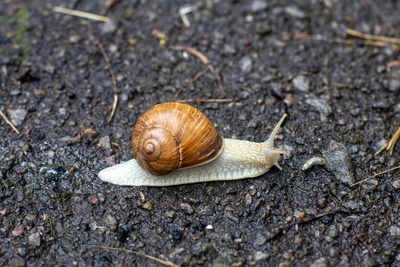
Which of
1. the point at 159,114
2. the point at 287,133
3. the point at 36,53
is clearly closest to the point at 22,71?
the point at 36,53

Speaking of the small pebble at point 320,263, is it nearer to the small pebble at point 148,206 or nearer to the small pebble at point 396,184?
the small pebble at point 396,184

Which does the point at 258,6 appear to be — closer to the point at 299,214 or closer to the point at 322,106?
the point at 322,106

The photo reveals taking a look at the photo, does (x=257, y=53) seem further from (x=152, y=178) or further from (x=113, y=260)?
(x=113, y=260)

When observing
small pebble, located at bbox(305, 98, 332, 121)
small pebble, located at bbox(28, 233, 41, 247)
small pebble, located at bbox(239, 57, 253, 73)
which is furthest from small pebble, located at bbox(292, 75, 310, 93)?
small pebble, located at bbox(28, 233, 41, 247)

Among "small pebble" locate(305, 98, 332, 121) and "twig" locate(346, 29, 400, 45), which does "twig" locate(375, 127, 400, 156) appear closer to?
"small pebble" locate(305, 98, 332, 121)

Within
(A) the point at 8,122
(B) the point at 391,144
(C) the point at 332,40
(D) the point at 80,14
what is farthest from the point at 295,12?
(A) the point at 8,122

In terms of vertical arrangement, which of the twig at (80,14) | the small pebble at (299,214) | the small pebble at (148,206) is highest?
the twig at (80,14)

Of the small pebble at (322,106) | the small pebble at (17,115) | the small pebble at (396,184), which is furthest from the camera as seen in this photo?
the small pebble at (322,106)

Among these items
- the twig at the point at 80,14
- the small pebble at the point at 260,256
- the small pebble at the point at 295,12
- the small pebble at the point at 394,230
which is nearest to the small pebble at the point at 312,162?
the small pebble at the point at 394,230
